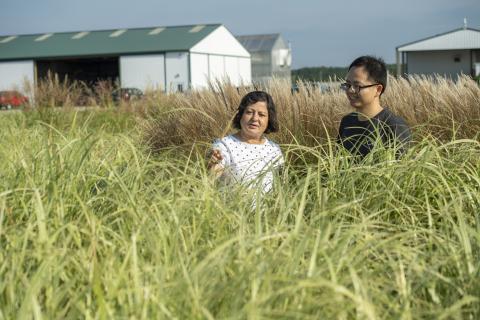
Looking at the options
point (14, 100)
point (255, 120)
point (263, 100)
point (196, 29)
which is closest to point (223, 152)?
point (255, 120)

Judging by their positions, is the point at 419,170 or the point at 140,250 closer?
the point at 140,250

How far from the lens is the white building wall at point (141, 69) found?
32.6 meters

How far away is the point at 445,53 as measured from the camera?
38.9m

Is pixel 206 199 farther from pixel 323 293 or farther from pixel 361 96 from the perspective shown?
pixel 361 96

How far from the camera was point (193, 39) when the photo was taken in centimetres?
3353

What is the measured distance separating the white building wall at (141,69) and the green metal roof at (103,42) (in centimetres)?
35

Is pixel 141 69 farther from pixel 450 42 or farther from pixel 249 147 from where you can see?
pixel 249 147

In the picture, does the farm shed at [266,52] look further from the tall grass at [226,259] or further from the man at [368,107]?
the tall grass at [226,259]

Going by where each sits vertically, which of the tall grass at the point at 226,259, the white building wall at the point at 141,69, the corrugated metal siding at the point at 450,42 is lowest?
the tall grass at the point at 226,259

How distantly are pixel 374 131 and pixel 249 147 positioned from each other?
624 millimetres

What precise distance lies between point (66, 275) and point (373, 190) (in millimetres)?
1251

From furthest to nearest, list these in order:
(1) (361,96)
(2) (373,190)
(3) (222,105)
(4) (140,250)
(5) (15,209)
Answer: (3) (222,105), (1) (361,96), (2) (373,190), (5) (15,209), (4) (140,250)

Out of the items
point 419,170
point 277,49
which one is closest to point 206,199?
point 419,170

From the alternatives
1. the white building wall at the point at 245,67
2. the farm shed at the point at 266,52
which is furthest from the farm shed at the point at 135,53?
the farm shed at the point at 266,52
